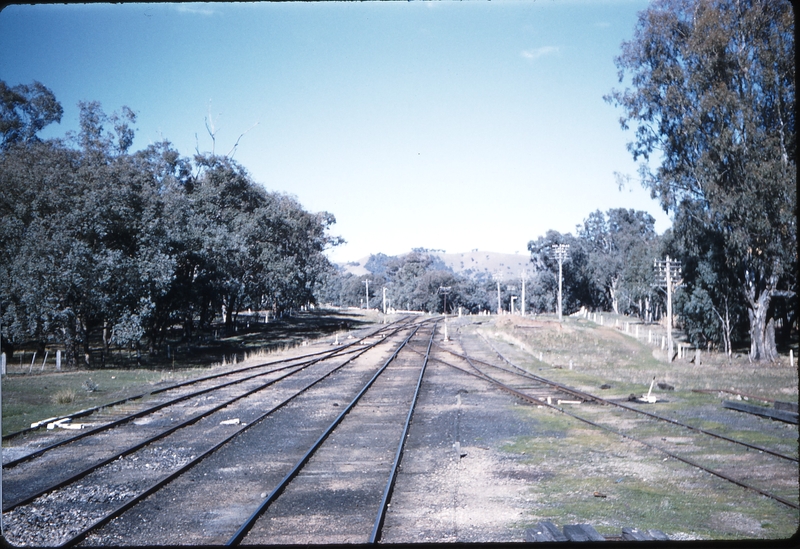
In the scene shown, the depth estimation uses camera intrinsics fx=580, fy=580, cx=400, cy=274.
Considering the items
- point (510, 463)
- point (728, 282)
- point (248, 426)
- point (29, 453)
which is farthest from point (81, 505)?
point (728, 282)

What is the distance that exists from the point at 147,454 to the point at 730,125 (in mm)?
24082

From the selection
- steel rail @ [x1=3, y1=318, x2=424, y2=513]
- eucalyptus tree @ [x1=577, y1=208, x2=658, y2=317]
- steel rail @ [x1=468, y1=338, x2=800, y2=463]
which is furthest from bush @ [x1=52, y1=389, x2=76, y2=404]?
eucalyptus tree @ [x1=577, y1=208, x2=658, y2=317]

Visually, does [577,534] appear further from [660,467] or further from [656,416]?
[656,416]

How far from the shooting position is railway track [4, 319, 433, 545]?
6984mm

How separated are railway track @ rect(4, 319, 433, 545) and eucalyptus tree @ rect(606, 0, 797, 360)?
15.6 metres

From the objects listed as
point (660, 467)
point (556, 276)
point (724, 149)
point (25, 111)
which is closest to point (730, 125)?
point (724, 149)

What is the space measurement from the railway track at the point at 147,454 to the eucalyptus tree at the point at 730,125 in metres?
15.6

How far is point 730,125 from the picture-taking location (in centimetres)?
2347

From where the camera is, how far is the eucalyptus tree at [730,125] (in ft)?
71.0

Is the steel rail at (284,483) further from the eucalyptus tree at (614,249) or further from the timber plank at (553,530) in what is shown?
the eucalyptus tree at (614,249)

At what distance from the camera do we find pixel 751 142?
74.5ft

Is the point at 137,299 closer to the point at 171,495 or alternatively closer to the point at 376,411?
the point at 376,411

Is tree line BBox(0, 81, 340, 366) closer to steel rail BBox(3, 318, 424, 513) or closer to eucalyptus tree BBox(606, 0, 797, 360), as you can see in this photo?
steel rail BBox(3, 318, 424, 513)

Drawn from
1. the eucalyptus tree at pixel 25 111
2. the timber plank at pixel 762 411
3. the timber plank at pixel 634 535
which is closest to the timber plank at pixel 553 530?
the timber plank at pixel 634 535
